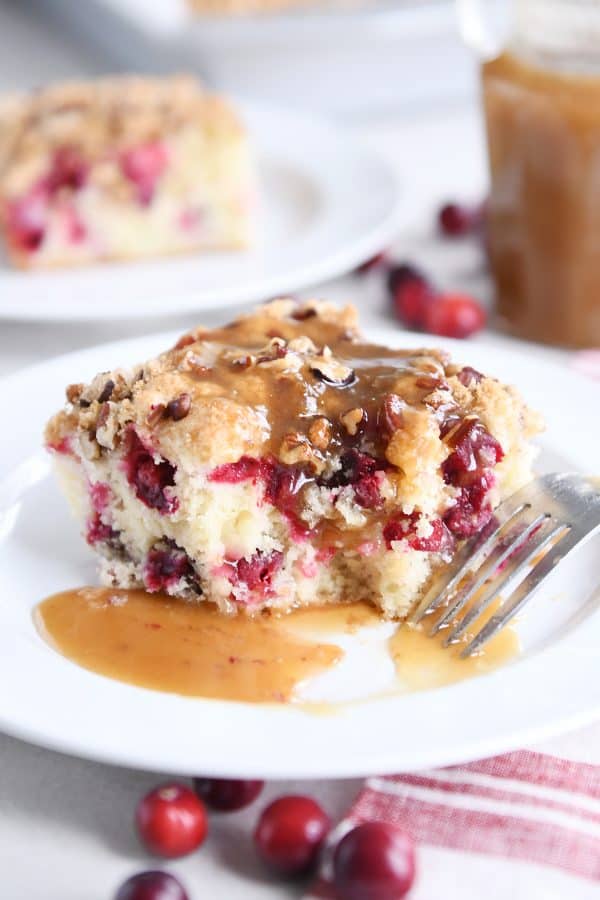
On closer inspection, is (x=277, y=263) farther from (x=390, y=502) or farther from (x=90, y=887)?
(x=90, y=887)

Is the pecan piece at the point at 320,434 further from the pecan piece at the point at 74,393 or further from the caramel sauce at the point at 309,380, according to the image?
the pecan piece at the point at 74,393

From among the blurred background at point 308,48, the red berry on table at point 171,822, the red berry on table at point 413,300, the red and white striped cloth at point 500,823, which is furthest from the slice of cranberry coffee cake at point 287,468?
the blurred background at point 308,48

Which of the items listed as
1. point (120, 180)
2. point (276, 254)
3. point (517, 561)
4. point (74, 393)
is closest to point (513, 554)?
point (517, 561)

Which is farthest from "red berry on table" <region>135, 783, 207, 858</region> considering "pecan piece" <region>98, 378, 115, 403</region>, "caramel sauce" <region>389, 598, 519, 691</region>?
"pecan piece" <region>98, 378, 115, 403</region>

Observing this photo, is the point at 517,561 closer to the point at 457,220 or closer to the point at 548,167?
the point at 548,167

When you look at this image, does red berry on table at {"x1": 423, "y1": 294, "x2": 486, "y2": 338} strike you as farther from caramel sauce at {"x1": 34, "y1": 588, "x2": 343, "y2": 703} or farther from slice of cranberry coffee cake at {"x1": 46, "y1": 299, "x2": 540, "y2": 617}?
caramel sauce at {"x1": 34, "y1": 588, "x2": 343, "y2": 703}

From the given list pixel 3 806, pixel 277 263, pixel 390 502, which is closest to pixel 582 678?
pixel 390 502
